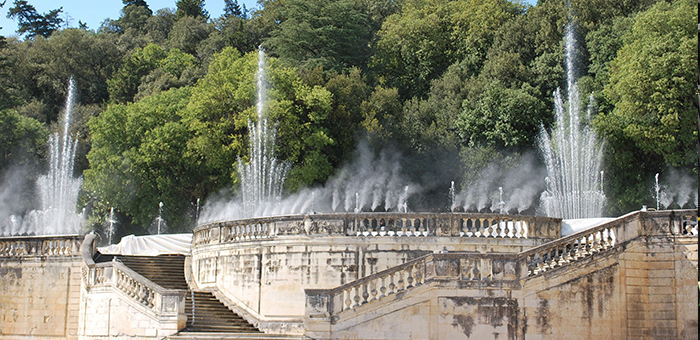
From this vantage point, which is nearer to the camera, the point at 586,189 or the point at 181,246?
the point at 181,246

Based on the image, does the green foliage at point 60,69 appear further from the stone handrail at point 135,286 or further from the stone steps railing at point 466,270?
the stone steps railing at point 466,270

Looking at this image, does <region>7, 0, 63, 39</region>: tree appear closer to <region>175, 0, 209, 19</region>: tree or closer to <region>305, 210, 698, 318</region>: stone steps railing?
<region>175, 0, 209, 19</region>: tree

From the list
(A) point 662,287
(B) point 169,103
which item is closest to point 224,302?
(A) point 662,287

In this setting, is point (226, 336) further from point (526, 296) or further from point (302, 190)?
point (302, 190)

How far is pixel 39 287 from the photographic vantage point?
3250 cm

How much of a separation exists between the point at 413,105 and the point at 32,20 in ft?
175

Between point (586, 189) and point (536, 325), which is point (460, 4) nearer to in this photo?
point (586, 189)

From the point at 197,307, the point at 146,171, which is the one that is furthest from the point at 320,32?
the point at 197,307

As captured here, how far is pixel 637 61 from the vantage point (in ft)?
145

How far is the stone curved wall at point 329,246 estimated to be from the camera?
25641 mm

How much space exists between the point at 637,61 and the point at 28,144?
37.5m

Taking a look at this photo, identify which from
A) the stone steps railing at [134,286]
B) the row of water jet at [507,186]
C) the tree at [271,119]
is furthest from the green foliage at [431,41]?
the stone steps railing at [134,286]

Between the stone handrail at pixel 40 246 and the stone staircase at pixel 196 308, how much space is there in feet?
3.35

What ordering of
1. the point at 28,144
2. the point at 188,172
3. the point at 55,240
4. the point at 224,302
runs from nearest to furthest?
the point at 224,302, the point at 55,240, the point at 188,172, the point at 28,144
